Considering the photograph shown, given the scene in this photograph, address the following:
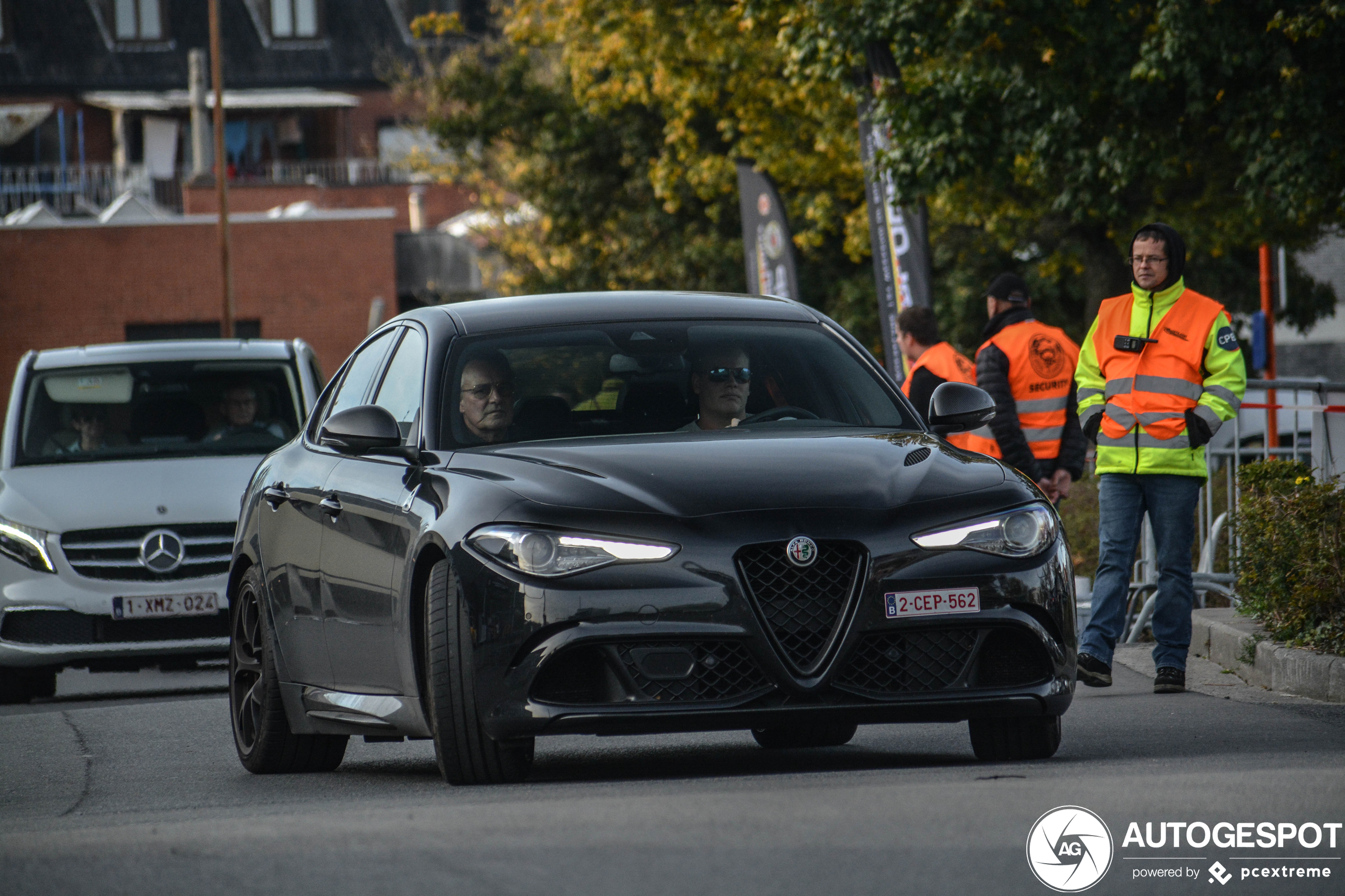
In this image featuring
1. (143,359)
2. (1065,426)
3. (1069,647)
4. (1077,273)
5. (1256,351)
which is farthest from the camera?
(1256,351)

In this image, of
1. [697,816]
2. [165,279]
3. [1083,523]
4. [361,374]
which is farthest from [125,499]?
[165,279]

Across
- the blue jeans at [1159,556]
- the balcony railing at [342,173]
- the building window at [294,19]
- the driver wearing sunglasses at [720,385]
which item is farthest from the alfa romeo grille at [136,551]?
the building window at [294,19]

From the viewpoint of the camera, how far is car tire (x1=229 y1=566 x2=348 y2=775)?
795 cm

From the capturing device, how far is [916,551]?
6.23 m

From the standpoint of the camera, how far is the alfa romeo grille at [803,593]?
20.1 ft

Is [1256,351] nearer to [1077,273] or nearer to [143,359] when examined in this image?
[1077,273]

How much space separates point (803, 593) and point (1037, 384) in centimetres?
547

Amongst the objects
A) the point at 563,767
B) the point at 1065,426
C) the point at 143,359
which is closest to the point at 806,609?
the point at 563,767

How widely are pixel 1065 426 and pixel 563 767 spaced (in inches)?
189

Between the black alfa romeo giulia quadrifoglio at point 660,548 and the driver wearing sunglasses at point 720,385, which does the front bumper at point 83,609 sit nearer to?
the black alfa romeo giulia quadrifoglio at point 660,548

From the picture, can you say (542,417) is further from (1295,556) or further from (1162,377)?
(1295,556)

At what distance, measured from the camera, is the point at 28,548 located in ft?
40.1

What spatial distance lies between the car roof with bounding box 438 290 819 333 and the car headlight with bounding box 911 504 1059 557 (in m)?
1.40

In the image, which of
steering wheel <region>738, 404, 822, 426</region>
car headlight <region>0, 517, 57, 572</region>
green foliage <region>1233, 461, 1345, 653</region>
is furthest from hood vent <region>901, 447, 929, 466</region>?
car headlight <region>0, 517, 57, 572</region>
